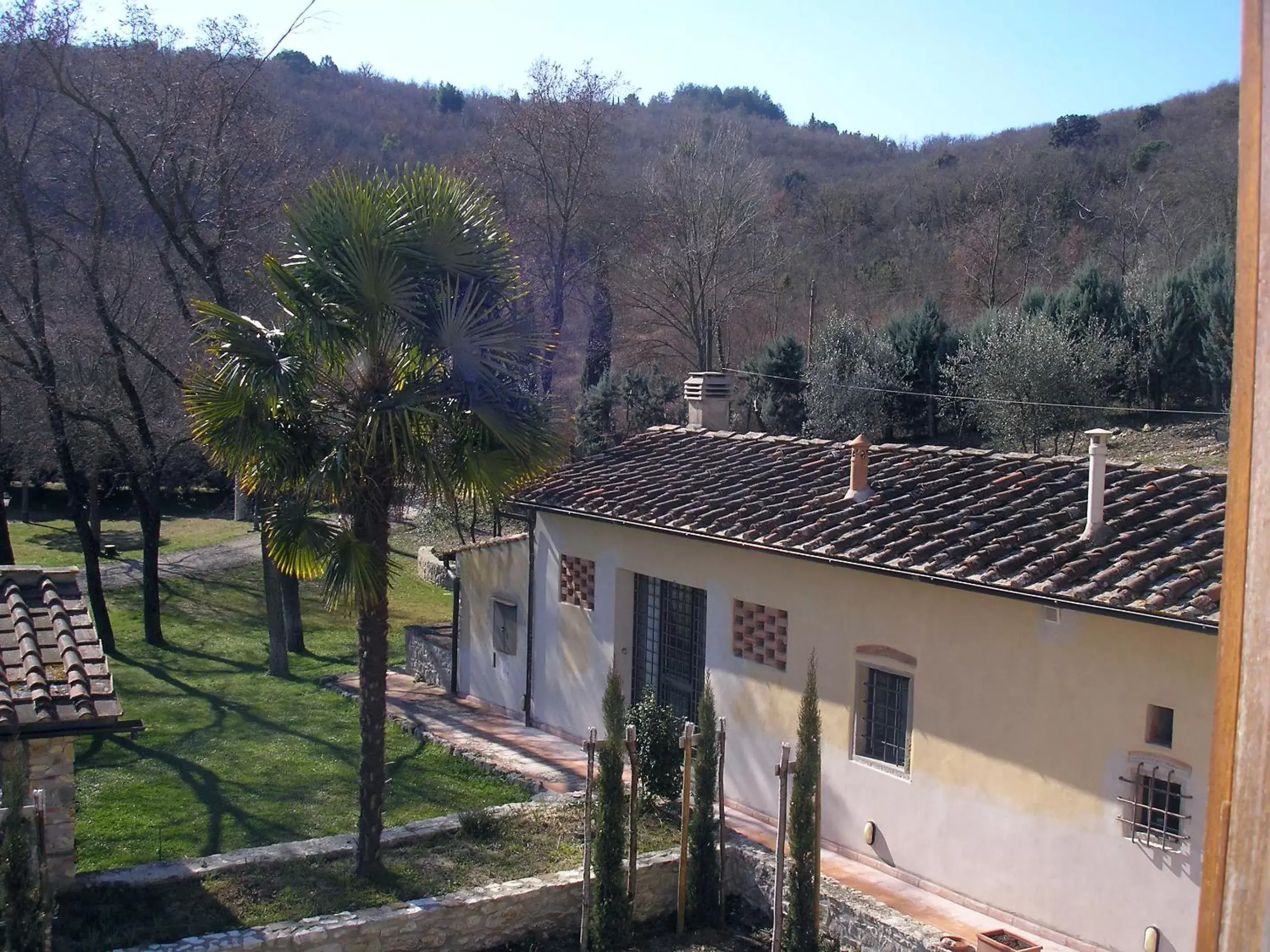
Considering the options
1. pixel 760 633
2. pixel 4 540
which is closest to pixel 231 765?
pixel 760 633

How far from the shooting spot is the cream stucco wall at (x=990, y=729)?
816 centimetres

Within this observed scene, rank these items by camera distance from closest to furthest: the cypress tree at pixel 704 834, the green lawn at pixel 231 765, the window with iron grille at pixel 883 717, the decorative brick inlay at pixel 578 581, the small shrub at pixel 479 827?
1. the cypress tree at pixel 704 834
2. the window with iron grille at pixel 883 717
3. the small shrub at pixel 479 827
4. the green lawn at pixel 231 765
5. the decorative brick inlay at pixel 578 581

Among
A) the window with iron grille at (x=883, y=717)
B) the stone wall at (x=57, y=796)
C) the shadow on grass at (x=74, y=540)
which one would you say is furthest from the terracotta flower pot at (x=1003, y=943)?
the shadow on grass at (x=74, y=540)

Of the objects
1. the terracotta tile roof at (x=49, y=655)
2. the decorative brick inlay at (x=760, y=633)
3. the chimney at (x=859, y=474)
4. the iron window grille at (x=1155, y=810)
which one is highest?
the chimney at (x=859, y=474)

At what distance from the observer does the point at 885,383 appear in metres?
27.6

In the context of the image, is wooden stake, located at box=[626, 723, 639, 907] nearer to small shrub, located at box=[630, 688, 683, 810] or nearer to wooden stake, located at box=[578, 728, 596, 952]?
wooden stake, located at box=[578, 728, 596, 952]

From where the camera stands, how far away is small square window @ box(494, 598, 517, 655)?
1536 cm

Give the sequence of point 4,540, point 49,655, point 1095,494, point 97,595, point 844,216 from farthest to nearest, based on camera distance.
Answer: point 844,216 → point 4,540 → point 97,595 → point 1095,494 → point 49,655

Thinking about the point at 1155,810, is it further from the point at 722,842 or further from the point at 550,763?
the point at 550,763

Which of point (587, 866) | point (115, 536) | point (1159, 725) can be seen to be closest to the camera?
point (1159, 725)

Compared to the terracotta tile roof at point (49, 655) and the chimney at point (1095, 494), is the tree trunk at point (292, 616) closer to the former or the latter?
the terracotta tile roof at point (49, 655)

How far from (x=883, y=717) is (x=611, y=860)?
3006mm

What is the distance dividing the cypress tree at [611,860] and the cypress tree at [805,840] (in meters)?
1.32

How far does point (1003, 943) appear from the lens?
8.02m
